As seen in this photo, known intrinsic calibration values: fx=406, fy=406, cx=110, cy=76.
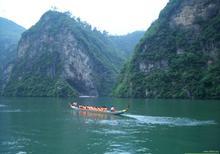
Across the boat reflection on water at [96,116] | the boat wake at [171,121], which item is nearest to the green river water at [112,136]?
the boat wake at [171,121]

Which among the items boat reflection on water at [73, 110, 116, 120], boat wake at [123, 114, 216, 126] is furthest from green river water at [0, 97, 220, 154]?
boat reflection on water at [73, 110, 116, 120]

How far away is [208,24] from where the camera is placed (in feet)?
510

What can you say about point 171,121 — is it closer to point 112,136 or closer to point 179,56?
point 112,136

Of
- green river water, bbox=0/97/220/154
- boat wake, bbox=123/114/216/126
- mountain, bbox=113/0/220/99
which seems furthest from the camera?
mountain, bbox=113/0/220/99

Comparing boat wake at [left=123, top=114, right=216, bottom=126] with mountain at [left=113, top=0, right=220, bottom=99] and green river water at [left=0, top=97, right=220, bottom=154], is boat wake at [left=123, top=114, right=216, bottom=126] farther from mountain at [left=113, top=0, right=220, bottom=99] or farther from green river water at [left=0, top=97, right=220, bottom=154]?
mountain at [left=113, top=0, right=220, bottom=99]

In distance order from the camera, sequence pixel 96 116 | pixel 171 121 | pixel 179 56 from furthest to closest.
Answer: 1. pixel 179 56
2. pixel 96 116
3. pixel 171 121

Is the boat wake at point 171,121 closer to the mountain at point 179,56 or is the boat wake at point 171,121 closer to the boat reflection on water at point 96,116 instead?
the boat reflection on water at point 96,116

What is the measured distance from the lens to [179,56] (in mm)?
157250

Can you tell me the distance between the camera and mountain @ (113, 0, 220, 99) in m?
144

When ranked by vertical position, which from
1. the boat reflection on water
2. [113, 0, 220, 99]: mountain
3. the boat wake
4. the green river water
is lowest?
the green river water

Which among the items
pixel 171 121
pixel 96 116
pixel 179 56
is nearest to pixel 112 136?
pixel 171 121

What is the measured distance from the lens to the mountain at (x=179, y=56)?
5655 inches

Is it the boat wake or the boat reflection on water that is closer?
the boat wake

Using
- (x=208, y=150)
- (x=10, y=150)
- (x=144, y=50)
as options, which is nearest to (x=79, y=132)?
(x=10, y=150)
